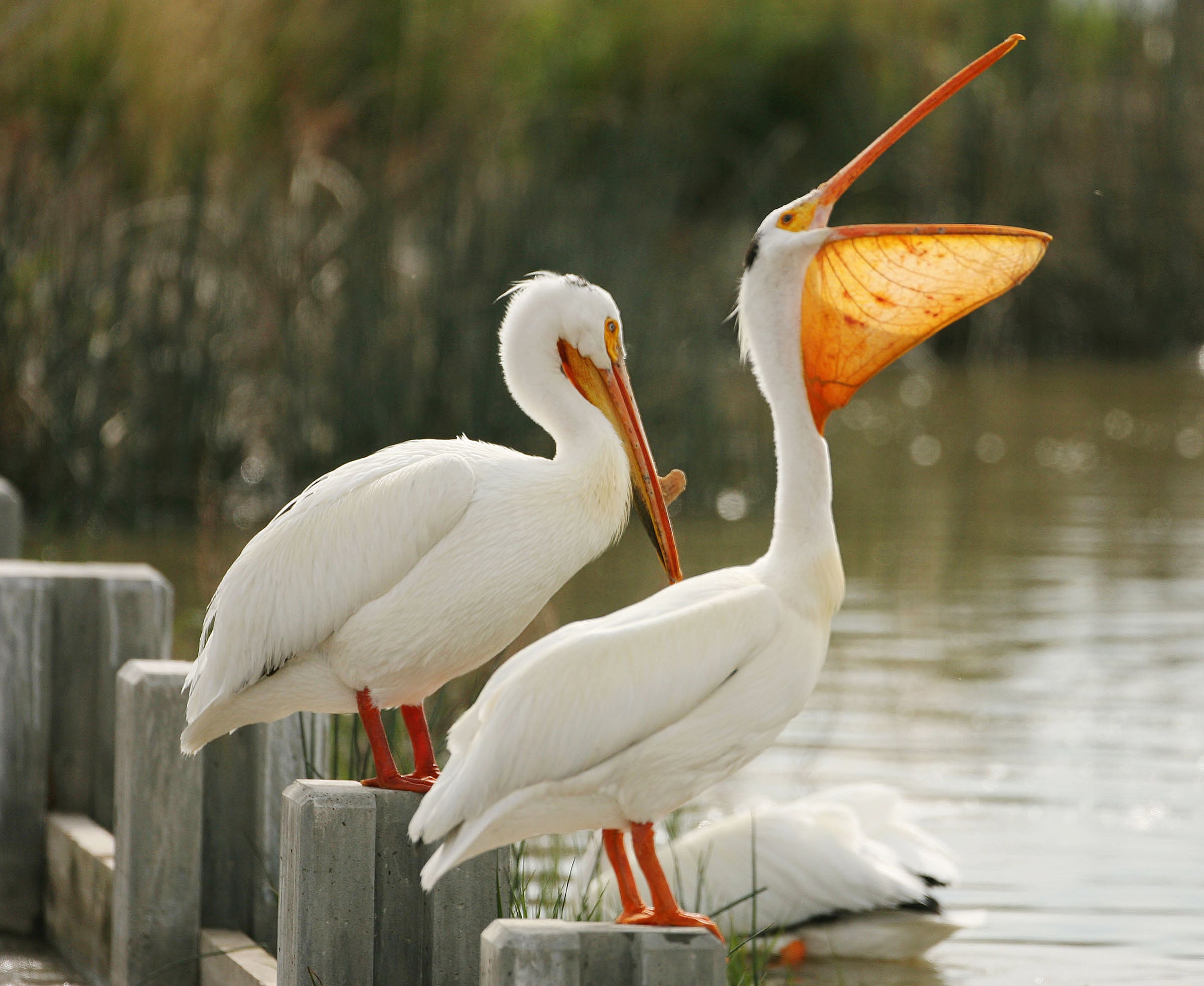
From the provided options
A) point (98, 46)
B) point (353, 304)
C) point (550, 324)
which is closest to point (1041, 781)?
point (550, 324)

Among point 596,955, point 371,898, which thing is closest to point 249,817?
point 371,898

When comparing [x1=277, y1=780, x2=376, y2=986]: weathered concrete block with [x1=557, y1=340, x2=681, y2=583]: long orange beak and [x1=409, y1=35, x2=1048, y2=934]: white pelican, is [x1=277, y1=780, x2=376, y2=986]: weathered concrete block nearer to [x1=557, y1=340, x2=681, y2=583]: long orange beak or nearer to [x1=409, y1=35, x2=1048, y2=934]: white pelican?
[x1=409, y1=35, x2=1048, y2=934]: white pelican

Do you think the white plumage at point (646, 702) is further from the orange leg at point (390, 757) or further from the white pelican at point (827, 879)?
the white pelican at point (827, 879)

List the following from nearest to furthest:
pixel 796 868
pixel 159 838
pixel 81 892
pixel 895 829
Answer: pixel 159 838 → pixel 81 892 → pixel 796 868 → pixel 895 829

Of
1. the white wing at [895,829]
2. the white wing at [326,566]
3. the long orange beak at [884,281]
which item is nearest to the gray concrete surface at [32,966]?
the white wing at [326,566]

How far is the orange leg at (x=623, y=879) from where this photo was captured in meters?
2.36

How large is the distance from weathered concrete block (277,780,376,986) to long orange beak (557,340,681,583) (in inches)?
29.4

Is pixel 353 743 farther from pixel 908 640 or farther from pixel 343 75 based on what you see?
pixel 343 75

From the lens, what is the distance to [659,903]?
2.31 metres

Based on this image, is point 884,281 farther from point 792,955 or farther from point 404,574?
point 792,955

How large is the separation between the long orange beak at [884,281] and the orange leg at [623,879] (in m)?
0.60

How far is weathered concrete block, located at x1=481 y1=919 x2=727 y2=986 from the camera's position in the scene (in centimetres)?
196

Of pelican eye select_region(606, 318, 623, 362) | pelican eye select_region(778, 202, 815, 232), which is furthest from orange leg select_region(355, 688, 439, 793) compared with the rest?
pelican eye select_region(778, 202, 815, 232)

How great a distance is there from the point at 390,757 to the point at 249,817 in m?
0.46
